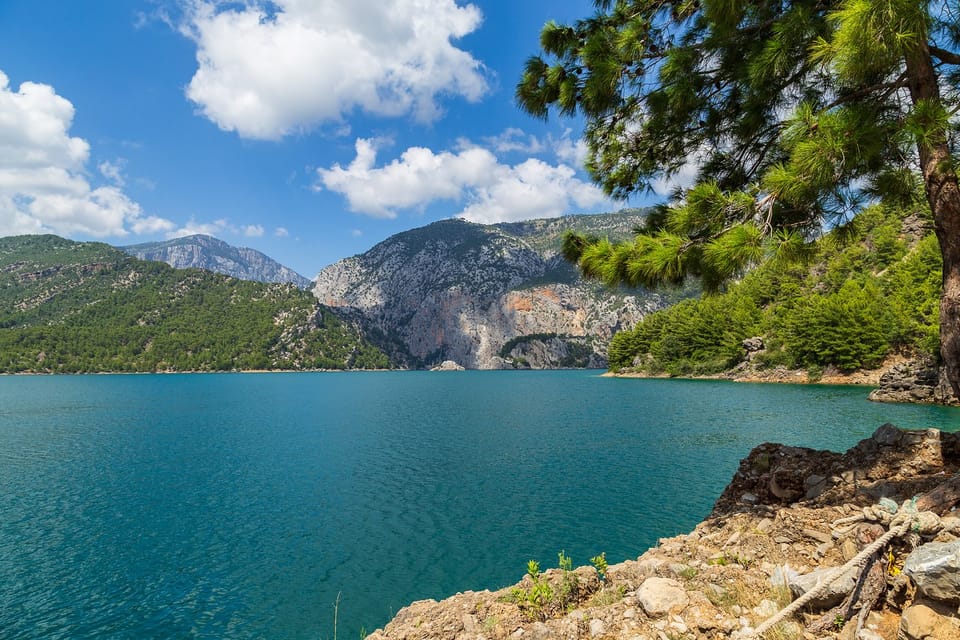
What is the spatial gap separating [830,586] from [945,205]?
19.2ft

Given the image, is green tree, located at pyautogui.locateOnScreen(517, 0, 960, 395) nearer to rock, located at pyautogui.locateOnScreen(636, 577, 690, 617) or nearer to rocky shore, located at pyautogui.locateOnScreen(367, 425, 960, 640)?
rocky shore, located at pyautogui.locateOnScreen(367, 425, 960, 640)

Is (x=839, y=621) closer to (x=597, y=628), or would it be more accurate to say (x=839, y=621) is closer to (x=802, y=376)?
(x=597, y=628)

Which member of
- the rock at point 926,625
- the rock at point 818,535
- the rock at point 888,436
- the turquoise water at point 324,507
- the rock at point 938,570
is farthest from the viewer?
the turquoise water at point 324,507

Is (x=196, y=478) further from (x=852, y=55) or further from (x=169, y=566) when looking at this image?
(x=852, y=55)

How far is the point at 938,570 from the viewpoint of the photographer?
476 centimetres

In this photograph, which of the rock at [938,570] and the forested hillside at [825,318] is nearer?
the rock at [938,570]

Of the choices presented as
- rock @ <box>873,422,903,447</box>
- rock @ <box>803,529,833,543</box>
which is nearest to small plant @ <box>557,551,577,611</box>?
rock @ <box>803,529,833,543</box>

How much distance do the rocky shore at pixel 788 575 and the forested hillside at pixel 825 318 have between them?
46318mm

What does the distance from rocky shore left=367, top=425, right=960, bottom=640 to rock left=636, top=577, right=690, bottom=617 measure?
0.02 meters

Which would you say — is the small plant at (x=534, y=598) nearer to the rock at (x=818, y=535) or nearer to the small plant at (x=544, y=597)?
the small plant at (x=544, y=597)

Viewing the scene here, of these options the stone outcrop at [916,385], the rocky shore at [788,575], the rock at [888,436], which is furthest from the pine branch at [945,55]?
the stone outcrop at [916,385]

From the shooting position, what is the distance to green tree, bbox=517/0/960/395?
6227 millimetres

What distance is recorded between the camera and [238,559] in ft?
56.4

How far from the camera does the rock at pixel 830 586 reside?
5688 mm
